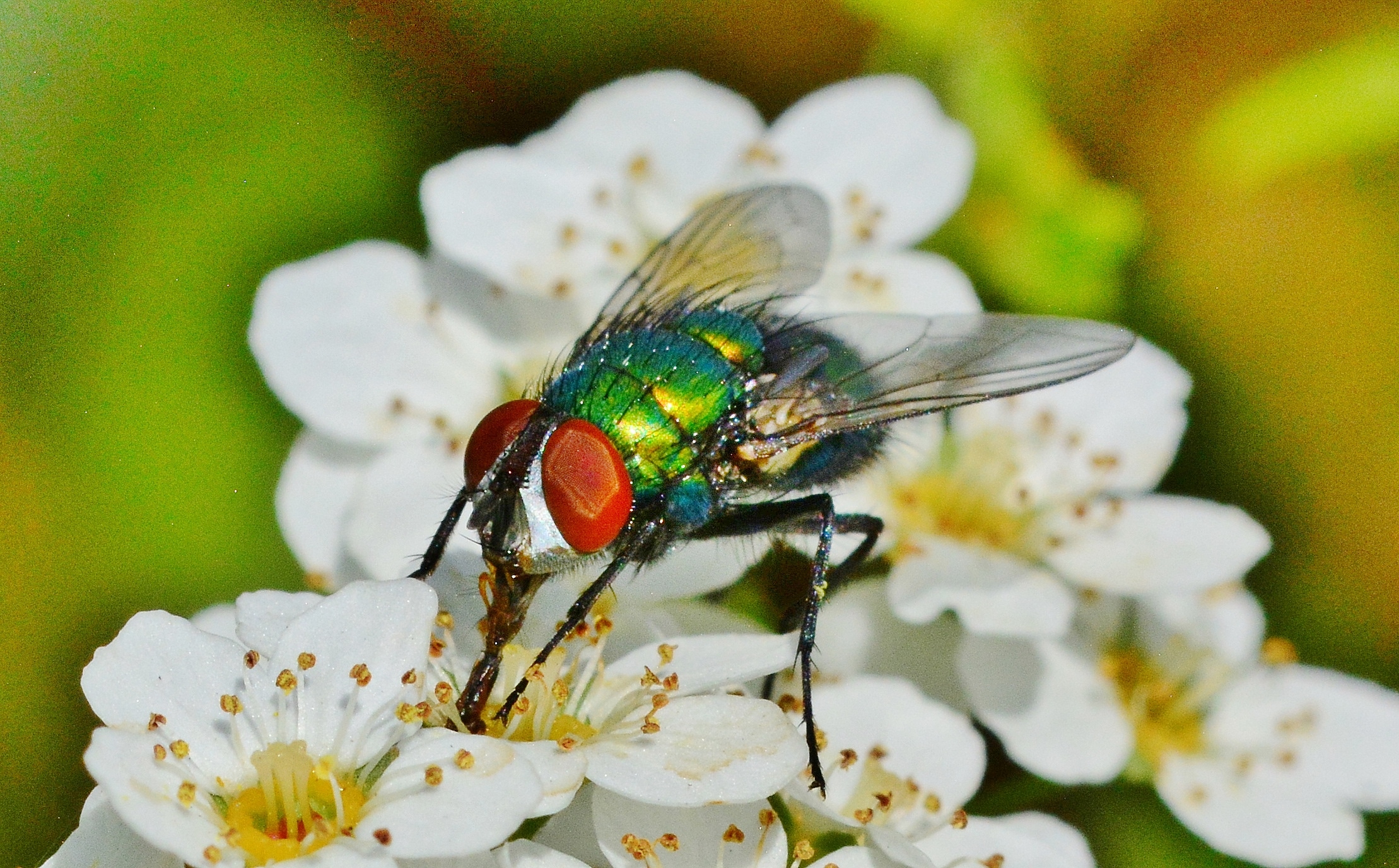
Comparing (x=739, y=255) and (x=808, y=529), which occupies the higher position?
(x=739, y=255)

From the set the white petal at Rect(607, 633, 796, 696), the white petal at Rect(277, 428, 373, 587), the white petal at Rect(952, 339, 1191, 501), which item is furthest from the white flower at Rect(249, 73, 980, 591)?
the white petal at Rect(607, 633, 796, 696)

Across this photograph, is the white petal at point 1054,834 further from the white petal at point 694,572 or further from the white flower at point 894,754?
the white petal at point 694,572

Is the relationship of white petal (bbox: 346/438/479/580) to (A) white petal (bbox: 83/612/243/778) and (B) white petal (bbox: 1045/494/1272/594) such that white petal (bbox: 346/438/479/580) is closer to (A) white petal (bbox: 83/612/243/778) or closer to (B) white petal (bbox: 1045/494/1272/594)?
(A) white petal (bbox: 83/612/243/778)

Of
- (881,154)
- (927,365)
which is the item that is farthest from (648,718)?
(881,154)

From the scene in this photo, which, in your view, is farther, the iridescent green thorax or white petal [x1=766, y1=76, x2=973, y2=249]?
white petal [x1=766, y1=76, x2=973, y2=249]

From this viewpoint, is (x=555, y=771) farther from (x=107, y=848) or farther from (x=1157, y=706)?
(x=1157, y=706)

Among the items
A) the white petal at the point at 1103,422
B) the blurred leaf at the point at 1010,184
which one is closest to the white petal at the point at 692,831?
the white petal at the point at 1103,422

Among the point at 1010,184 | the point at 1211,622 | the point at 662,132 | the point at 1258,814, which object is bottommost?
the point at 1258,814
